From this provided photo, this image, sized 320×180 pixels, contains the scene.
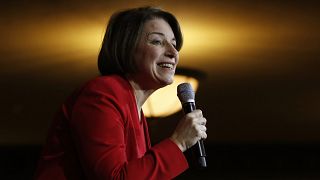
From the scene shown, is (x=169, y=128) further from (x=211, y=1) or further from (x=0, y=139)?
(x=211, y=1)

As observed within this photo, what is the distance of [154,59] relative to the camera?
1513mm

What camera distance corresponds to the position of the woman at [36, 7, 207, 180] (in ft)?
4.27

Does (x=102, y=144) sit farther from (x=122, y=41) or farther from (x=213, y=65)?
(x=213, y=65)

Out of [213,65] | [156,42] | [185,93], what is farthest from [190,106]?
[213,65]

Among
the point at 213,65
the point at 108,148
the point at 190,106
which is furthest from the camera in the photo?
the point at 213,65

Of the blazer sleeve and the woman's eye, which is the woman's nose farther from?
the blazer sleeve

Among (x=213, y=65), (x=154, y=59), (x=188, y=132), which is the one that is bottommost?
(x=213, y=65)

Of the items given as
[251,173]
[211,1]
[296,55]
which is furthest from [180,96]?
[251,173]

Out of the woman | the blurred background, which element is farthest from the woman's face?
the blurred background

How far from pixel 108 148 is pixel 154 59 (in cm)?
29

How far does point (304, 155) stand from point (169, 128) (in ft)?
6.90

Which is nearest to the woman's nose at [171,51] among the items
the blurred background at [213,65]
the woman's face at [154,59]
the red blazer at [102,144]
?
the woman's face at [154,59]

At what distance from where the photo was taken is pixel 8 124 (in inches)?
262

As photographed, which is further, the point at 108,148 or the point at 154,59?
the point at 154,59
